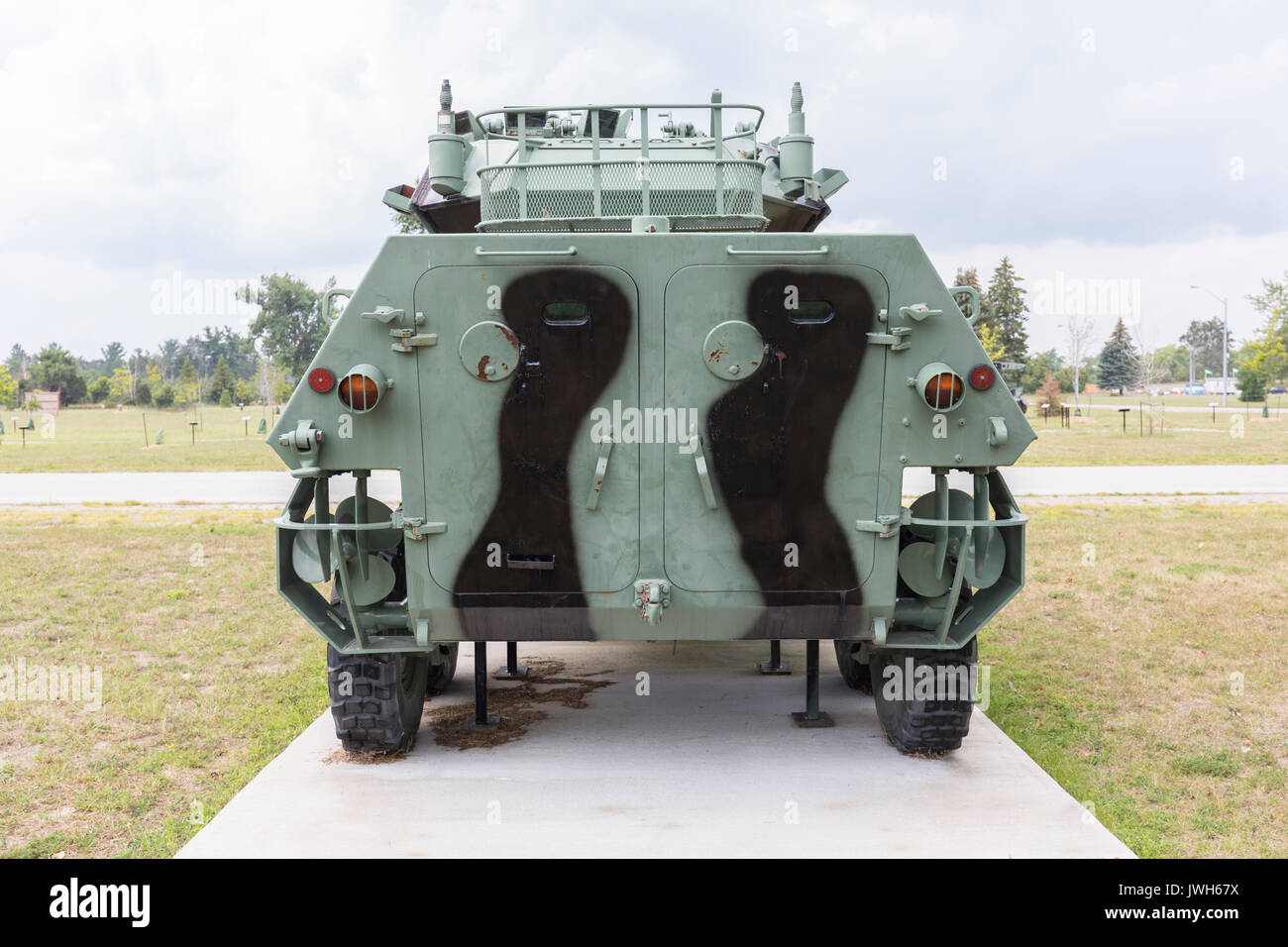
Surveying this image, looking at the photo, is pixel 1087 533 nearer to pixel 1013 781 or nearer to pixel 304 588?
pixel 1013 781

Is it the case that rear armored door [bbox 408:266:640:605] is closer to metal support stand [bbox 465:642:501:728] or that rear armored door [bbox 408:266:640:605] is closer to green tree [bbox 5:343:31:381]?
metal support stand [bbox 465:642:501:728]

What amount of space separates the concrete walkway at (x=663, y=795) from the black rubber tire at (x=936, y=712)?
9cm

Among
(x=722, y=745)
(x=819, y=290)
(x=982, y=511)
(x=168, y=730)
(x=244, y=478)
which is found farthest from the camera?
(x=244, y=478)

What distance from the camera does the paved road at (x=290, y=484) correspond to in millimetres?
16578

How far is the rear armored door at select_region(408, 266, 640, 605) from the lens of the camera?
4.61 metres

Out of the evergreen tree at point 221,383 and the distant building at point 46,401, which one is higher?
the evergreen tree at point 221,383

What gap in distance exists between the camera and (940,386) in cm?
463

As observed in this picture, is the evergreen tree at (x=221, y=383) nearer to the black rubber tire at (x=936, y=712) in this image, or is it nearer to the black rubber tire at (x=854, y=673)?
the black rubber tire at (x=854, y=673)

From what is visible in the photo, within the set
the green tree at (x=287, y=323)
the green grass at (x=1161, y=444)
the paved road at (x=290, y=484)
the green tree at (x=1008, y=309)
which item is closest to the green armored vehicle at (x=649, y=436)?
the paved road at (x=290, y=484)

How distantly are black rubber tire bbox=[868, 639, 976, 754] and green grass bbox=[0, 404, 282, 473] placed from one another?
61.2 ft

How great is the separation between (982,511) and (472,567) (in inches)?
88.8

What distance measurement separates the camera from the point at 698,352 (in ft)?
15.3

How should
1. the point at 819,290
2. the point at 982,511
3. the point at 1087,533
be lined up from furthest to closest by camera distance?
the point at 1087,533
the point at 982,511
the point at 819,290
